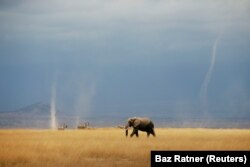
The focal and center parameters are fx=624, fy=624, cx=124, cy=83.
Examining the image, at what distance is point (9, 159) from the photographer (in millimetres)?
21719

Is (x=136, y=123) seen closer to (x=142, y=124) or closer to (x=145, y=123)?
(x=142, y=124)

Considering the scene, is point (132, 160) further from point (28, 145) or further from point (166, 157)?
point (28, 145)

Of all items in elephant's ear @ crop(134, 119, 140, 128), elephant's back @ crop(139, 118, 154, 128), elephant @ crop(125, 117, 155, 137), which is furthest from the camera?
elephant's back @ crop(139, 118, 154, 128)

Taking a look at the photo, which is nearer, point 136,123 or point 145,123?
point 136,123

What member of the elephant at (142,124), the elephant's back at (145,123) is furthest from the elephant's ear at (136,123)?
the elephant's back at (145,123)

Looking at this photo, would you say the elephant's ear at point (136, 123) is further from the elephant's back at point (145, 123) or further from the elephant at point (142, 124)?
the elephant's back at point (145, 123)

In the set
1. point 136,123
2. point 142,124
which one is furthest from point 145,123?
point 136,123

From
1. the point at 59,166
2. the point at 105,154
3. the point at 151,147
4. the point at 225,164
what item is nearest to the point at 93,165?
the point at 59,166

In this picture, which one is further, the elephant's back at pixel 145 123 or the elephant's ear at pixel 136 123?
the elephant's back at pixel 145 123

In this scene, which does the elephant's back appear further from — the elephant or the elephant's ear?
the elephant's ear

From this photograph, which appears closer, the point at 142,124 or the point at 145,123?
the point at 142,124

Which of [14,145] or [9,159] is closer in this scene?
[9,159]

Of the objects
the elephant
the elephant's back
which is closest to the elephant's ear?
the elephant

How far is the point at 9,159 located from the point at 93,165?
3.12 metres
